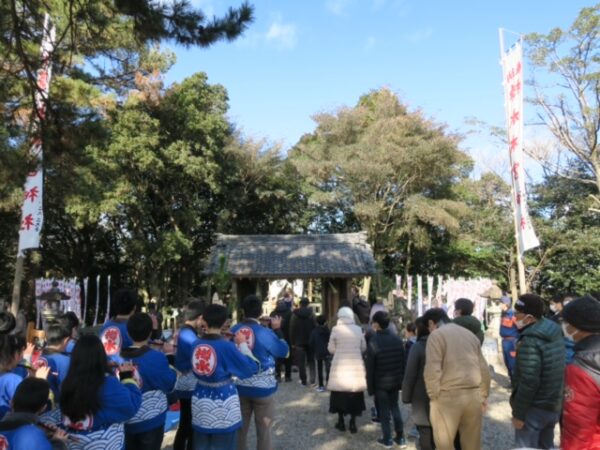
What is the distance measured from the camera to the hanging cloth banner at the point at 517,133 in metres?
10.1

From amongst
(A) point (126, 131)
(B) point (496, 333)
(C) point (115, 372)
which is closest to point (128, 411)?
(C) point (115, 372)

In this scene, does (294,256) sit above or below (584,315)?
above

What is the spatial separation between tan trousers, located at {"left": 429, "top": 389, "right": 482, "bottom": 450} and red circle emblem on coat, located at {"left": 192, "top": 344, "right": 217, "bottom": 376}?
5.63 ft

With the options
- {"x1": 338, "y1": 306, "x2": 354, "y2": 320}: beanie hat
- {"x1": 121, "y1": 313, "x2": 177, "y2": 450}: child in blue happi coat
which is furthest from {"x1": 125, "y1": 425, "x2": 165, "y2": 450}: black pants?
{"x1": 338, "y1": 306, "x2": 354, "y2": 320}: beanie hat

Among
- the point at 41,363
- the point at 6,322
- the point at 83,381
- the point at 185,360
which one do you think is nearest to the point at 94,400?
the point at 83,381

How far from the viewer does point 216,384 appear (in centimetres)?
337

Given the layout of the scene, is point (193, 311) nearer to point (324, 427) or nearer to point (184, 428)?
point (184, 428)

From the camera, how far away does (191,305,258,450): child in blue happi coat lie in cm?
334

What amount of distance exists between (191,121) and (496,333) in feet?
41.9

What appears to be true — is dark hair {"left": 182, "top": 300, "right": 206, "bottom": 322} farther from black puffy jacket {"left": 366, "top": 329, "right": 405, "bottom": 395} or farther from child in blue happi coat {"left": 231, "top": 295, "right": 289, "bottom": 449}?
black puffy jacket {"left": 366, "top": 329, "right": 405, "bottom": 395}

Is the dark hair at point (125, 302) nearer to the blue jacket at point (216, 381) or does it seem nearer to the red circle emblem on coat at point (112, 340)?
the red circle emblem on coat at point (112, 340)

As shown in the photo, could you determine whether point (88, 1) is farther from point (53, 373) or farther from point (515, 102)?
point (515, 102)

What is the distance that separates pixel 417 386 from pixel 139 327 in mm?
2558

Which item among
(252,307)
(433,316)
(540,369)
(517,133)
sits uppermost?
(517,133)
